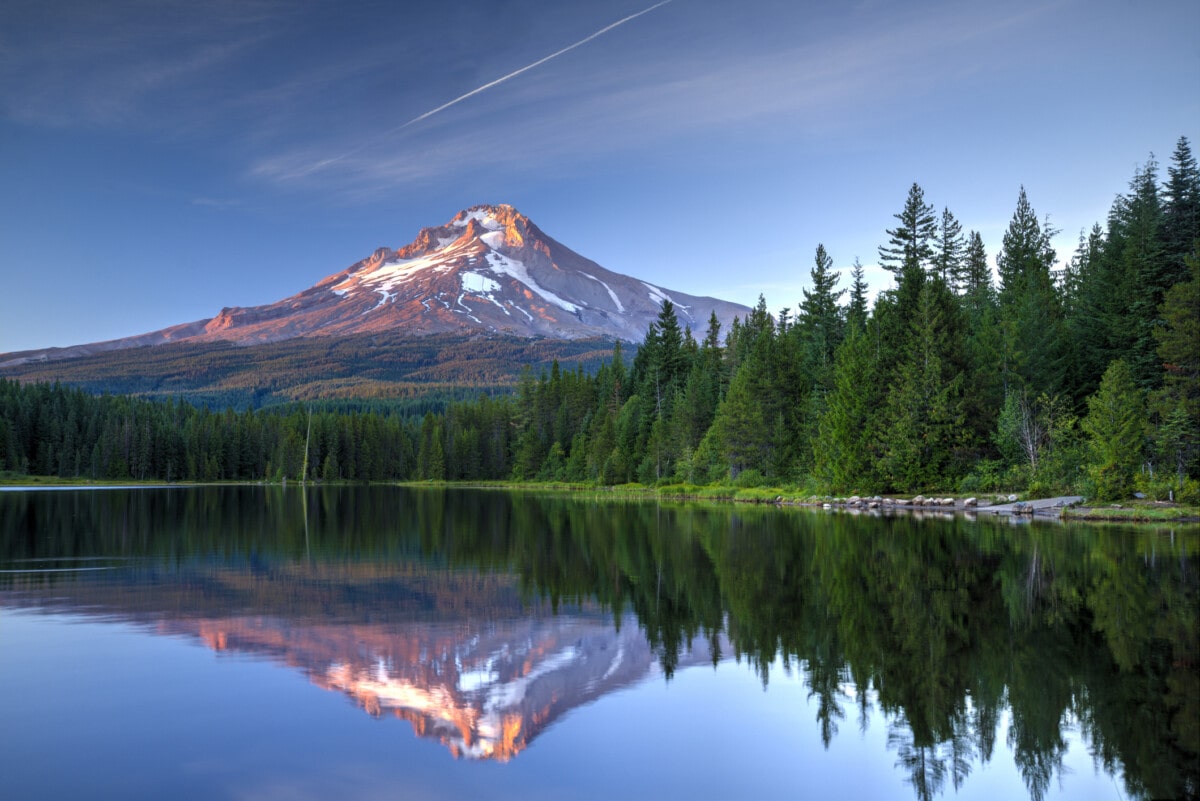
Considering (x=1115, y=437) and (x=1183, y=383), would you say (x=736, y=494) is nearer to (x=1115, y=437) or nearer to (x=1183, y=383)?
(x=1115, y=437)

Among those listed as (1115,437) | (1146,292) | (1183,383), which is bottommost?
(1115,437)

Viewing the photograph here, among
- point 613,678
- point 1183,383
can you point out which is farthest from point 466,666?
point 1183,383

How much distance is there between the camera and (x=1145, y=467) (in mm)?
41688

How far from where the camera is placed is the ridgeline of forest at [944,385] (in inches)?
1630

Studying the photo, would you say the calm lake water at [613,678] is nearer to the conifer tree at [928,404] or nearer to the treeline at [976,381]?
the treeline at [976,381]

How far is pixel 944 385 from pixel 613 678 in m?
48.6

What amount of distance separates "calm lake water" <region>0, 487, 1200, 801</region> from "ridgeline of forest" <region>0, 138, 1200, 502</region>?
20666 mm

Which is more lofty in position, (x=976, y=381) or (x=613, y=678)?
(x=976, y=381)

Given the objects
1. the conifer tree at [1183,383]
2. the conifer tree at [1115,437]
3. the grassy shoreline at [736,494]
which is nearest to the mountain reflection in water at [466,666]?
the grassy shoreline at [736,494]

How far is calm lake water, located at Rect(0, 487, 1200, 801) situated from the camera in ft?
28.8

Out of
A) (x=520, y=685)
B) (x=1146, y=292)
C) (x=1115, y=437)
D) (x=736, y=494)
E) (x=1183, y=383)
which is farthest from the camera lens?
(x=736, y=494)

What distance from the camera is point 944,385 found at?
55.6m

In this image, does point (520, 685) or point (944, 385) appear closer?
point (520, 685)

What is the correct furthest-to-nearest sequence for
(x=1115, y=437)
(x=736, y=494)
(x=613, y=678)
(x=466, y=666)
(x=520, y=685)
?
(x=736, y=494) → (x=1115, y=437) → (x=466, y=666) → (x=613, y=678) → (x=520, y=685)
